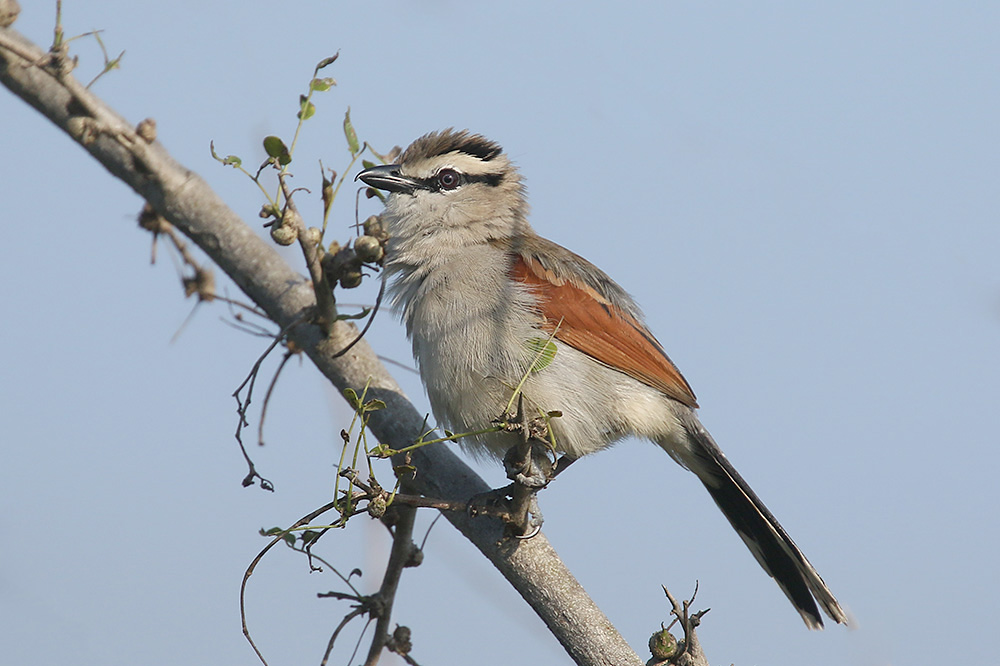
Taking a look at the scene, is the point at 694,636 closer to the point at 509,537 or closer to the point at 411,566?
the point at 509,537

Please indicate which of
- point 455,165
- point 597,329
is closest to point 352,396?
point 597,329

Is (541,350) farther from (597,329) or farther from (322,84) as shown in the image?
(322,84)

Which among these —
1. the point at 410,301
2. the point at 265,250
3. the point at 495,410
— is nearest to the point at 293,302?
the point at 265,250

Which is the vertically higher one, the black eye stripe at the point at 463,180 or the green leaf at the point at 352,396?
the black eye stripe at the point at 463,180

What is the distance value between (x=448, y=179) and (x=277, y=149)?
1.80 m

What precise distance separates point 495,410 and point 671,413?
3.75ft

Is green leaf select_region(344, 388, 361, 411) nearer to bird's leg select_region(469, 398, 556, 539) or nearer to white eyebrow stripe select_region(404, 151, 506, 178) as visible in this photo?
bird's leg select_region(469, 398, 556, 539)

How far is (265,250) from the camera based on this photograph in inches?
153

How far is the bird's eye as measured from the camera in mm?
4844

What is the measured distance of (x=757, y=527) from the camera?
14.9 feet

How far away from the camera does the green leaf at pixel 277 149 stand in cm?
312

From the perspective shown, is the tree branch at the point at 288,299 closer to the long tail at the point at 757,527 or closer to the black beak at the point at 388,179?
the black beak at the point at 388,179

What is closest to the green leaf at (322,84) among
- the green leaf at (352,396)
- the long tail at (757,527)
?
the green leaf at (352,396)

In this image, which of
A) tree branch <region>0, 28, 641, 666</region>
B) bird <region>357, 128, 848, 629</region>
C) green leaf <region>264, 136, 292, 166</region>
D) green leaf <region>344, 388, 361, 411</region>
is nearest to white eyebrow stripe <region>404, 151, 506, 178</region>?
bird <region>357, 128, 848, 629</region>
